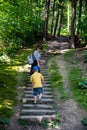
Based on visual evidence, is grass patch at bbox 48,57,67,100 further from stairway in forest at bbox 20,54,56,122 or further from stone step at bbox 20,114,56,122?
stone step at bbox 20,114,56,122

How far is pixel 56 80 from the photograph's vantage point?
18.2 m

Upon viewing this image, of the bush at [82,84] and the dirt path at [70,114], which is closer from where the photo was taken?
the dirt path at [70,114]

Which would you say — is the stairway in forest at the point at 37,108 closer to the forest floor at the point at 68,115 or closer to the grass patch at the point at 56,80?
the forest floor at the point at 68,115

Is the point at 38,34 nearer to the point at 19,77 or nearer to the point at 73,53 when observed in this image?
the point at 73,53

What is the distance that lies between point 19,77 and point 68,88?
3520mm

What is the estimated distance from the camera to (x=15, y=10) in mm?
27734

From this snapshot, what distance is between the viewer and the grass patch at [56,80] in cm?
1612

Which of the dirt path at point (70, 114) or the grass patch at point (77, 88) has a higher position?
the grass patch at point (77, 88)

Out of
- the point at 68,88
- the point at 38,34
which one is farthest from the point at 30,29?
the point at 68,88

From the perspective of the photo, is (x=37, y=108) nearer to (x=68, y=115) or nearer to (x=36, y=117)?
(x=36, y=117)

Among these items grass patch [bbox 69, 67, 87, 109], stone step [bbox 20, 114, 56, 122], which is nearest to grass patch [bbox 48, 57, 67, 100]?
grass patch [bbox 69, 67, 87, 109]

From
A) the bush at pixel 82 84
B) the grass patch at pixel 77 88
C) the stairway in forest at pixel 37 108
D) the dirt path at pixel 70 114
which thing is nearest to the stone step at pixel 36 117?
the stairway in forest at pixel 37 108

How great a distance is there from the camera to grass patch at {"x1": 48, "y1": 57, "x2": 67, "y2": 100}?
16.1m

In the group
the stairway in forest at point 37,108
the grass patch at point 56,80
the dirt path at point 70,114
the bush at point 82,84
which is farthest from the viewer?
the bush at point 82,84
